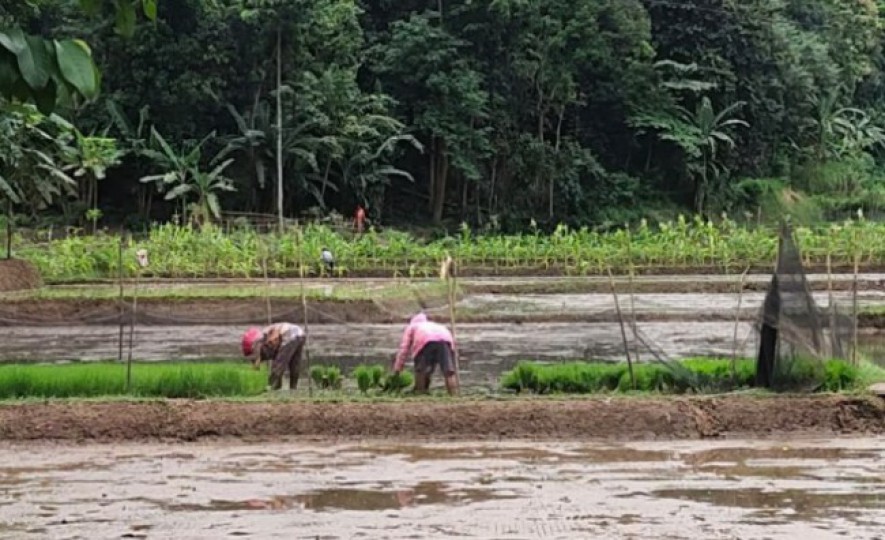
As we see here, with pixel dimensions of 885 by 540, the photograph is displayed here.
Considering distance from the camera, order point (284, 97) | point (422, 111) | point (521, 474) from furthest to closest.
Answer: point (422, 111) → point (284, 97) → point (521, 474)

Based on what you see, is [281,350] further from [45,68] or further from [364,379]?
[45,68]

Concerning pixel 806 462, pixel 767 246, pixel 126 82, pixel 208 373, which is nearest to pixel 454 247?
pixel 767 246

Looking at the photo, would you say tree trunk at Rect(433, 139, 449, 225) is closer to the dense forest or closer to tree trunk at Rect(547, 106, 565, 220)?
the dense forest

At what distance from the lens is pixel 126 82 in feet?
127

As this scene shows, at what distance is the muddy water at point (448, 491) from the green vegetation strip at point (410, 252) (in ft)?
Answer: 60.9

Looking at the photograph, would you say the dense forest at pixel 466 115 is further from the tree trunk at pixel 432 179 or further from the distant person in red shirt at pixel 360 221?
the distant person in red shirt at pixel 360 221

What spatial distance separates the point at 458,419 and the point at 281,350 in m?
2.60

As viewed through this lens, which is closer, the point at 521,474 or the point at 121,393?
the point at 521,474

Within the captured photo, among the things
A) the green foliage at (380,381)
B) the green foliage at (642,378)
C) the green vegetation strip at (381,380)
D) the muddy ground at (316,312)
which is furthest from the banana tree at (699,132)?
the green foliage at (380,381)

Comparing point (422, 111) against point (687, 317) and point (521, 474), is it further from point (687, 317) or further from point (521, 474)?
point (521, 474)

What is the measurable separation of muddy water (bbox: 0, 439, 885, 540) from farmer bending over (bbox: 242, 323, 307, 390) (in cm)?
202

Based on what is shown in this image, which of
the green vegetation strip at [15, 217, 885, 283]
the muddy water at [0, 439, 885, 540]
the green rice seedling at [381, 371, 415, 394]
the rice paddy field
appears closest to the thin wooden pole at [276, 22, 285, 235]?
the green vegetation strip at [15, 217, 885, 283]

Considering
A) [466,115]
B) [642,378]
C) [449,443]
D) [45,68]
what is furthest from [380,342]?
[466,115]

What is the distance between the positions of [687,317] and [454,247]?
1205cm
